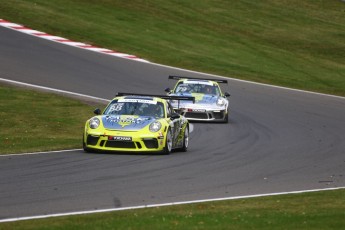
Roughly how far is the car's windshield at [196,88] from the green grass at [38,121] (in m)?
2.80

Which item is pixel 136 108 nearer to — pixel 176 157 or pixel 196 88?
pixel 176 157

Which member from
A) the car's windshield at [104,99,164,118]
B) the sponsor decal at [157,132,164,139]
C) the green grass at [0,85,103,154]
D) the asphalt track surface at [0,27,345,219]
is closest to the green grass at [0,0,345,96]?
the asphalt track surface at [0,27,345,219]

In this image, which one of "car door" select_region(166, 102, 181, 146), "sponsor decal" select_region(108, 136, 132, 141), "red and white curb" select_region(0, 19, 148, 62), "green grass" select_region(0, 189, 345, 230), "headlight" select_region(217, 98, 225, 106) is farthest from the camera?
"red and white curb" select_region(0, 19, 148, 62)

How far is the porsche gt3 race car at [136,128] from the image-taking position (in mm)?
17891

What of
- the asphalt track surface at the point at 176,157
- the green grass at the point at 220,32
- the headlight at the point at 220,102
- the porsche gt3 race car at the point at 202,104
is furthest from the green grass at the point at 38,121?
the green grass at the point at 220,32

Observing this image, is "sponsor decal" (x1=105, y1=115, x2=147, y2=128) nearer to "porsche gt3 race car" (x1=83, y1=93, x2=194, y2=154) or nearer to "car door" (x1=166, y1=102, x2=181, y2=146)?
"porsche gt3 race car" (x1=83, y1=93, x2=194, y2=154)

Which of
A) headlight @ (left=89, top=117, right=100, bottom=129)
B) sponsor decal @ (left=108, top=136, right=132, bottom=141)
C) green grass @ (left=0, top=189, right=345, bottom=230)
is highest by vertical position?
green grass @ (left=0, top=189, right=345, bottom=230)

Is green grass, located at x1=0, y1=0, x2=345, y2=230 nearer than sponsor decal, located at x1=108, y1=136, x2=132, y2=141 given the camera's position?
No

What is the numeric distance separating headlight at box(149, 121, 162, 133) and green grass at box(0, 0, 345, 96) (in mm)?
17073

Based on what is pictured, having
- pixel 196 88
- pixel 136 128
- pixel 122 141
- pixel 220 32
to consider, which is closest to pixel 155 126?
pixel 136 128

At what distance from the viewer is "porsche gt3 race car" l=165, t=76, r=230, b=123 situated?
2609 cm

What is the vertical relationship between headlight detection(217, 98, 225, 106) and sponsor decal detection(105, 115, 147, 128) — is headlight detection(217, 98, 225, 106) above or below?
below

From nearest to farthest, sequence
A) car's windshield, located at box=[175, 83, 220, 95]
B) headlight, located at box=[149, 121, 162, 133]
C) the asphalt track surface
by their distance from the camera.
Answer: the asphalt track surface < headlight, located at box=[149, 121, 162, 133] < car's windshield, located at box=[175, 83, 220, 95]

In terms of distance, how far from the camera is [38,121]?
74.9 ft
